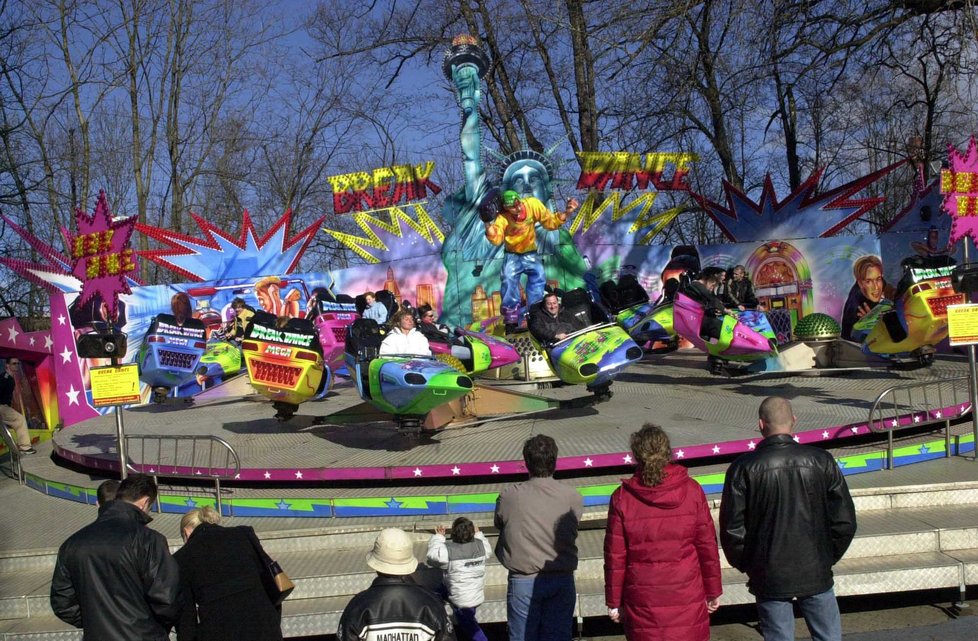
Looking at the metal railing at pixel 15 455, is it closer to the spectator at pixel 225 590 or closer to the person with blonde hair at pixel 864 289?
the spectator at pixel 225 590

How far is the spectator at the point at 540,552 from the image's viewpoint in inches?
164

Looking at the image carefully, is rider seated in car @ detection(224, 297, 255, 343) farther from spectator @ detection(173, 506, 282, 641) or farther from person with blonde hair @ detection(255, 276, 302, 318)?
spectator @ detection(173, 506, 282, 641)

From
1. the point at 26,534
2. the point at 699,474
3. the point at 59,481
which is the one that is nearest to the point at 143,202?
the point at 59,481

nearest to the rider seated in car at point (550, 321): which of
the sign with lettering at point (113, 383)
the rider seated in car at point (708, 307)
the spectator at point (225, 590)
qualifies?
the rider seated in car at point (708, 307)

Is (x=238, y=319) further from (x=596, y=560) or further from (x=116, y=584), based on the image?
(x=116, y=584)

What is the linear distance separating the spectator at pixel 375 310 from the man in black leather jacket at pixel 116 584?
423 inches

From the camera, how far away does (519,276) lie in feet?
51.2

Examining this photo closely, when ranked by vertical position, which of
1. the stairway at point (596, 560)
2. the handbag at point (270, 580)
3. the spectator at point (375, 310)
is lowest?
the stairway at point (596, 560)

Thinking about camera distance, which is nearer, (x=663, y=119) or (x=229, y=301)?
(x=229, y=301)

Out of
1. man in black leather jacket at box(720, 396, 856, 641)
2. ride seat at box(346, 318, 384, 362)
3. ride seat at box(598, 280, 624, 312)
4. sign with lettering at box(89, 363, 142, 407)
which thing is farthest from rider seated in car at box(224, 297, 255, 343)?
man in black leather jacket at box(720, 396, 856, 641)

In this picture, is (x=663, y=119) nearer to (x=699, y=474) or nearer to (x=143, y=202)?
(x=699, y=474)

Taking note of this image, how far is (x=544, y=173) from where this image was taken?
16969mm

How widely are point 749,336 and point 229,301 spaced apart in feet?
33.8

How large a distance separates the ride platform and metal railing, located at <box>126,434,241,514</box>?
5cm
